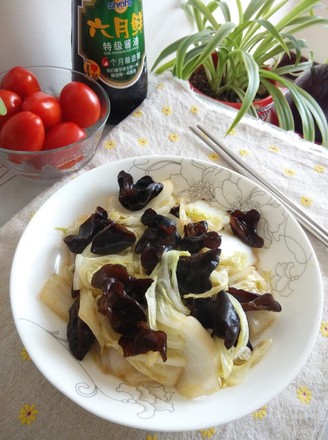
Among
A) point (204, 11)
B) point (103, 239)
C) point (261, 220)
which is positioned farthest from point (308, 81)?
point (103, 239)

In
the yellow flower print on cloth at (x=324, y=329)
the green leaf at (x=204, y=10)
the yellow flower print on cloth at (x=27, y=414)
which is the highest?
the green leaf at (x=204, y=10)

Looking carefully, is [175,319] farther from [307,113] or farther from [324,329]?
[307,113]

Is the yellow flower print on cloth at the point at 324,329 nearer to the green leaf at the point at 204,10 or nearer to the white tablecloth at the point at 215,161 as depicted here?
the white tablecloth at the point at 215,161

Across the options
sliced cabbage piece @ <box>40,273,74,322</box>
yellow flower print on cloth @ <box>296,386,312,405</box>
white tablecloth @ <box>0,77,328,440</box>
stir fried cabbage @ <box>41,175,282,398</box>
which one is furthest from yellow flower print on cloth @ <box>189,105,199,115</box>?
yellow flower print on cloth @ <box>296,386,312,405</box>

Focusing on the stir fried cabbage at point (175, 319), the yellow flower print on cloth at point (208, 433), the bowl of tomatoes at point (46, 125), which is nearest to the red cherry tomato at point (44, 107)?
the bowl of tomatoes at point (46, 125)

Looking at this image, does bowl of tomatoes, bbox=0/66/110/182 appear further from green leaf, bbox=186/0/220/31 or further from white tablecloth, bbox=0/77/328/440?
green leaf, bbox=186/0/220/31

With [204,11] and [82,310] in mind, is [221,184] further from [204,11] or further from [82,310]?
[204,11]

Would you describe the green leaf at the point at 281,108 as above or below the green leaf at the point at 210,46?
below
